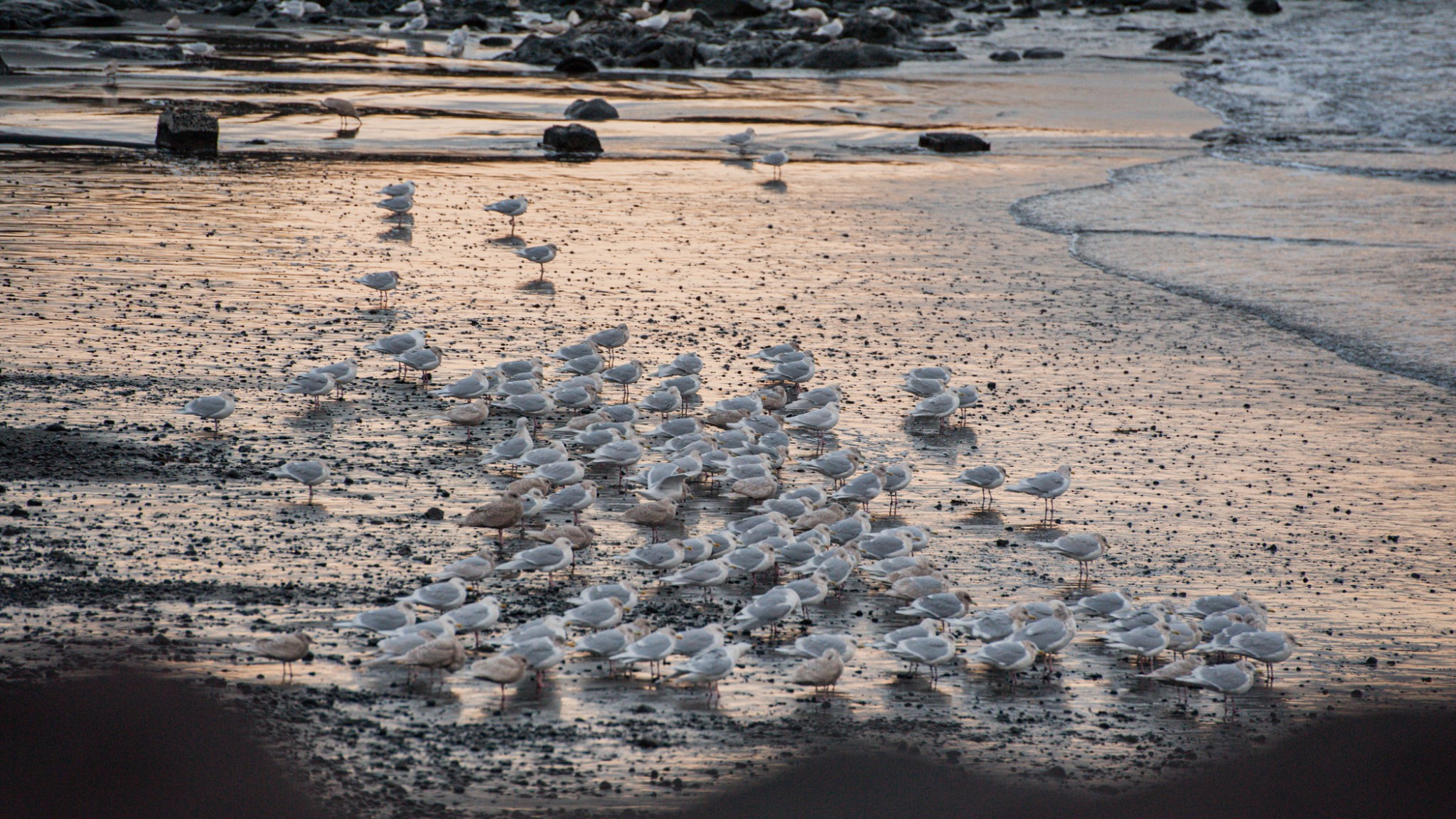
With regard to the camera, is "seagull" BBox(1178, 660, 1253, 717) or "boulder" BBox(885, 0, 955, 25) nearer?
"seagull" BBox(1178, 660, 1253, 717)

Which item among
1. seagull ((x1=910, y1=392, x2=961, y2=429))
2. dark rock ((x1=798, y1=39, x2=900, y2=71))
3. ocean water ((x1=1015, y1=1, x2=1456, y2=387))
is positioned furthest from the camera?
dark rock ((x1=798, y1=39, x2=900, y2=71))

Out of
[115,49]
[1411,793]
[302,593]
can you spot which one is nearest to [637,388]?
[302,593]

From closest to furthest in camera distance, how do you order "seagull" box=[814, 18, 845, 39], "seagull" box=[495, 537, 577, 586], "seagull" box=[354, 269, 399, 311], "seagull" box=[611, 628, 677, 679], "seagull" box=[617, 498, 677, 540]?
"seagull" box=[611, 628, 677, 679]
"seagull" box=[495, 537, 577, 586]
"seagull" box=[617, 498, 677, 540]
"seagull" box=[354, 269, 399, 311]
"seagull" box=[814, 18, 845, 39]

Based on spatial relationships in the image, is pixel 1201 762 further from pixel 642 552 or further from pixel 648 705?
pixel 642 552

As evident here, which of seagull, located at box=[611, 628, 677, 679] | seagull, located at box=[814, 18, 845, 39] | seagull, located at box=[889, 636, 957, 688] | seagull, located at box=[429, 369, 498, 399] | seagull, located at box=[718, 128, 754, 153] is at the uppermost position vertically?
seagull, located at box=[814, 18, 845, 39]

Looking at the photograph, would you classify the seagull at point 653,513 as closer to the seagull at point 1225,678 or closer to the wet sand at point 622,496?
the wet sand at point 622,496

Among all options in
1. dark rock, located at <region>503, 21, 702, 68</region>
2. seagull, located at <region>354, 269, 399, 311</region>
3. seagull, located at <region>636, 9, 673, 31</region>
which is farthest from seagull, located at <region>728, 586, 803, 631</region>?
seagull, located at <region>636, 9, 673, 31</region>

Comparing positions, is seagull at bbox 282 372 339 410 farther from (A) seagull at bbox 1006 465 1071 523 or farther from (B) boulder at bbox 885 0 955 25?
(B) boulder at bbox 885 0 955 25

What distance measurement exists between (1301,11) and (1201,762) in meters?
70.9

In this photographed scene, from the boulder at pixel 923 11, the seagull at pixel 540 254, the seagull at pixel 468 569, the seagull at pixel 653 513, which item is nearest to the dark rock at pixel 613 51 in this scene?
the boulder at pixel 923 11

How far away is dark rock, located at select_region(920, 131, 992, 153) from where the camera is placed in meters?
28.2

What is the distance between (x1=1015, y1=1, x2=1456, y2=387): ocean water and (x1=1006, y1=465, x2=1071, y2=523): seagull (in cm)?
633

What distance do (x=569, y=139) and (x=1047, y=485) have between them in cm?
1742

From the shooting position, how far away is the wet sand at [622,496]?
757 centimetres
